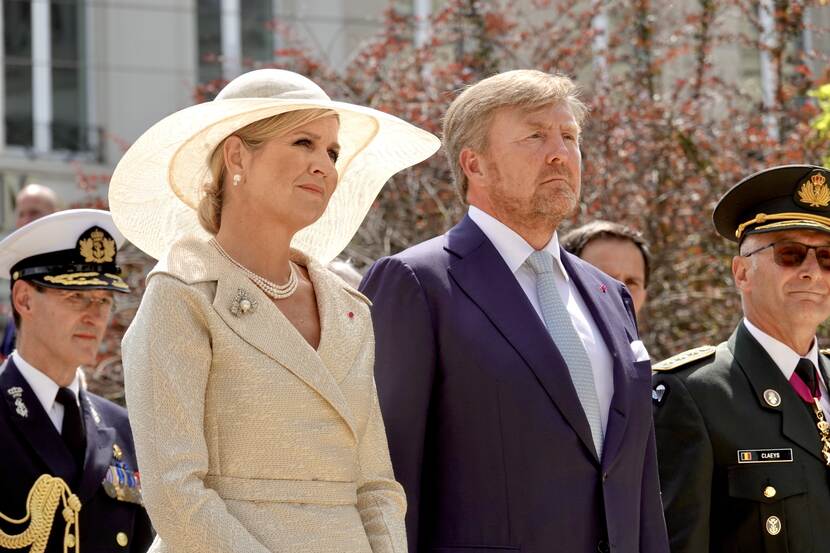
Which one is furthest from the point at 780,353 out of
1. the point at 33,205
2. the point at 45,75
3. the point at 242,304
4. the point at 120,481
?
the point at 45,75

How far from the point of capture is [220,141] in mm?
3893

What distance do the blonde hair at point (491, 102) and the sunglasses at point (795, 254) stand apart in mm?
928

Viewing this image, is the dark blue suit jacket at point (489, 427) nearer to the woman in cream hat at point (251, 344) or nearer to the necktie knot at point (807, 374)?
the woman in cream hat at point (251, 344)

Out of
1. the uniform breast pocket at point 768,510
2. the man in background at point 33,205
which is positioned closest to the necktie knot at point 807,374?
the uniform breast pocket at point 768,510

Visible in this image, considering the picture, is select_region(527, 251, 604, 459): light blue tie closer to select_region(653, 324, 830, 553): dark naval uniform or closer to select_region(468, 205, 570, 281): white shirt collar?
select_region(468, 205, 570, 281): white shirt collar

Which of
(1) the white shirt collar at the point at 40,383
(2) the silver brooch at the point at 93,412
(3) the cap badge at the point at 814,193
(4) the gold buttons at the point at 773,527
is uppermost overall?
(3) the cap badge at the point at 814,193

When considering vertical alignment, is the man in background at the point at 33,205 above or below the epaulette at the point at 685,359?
above

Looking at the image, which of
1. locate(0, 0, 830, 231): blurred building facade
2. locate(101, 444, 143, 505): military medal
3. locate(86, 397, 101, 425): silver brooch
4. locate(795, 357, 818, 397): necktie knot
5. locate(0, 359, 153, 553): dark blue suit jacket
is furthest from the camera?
locate(0, 0, 830, 231): blurred building facade

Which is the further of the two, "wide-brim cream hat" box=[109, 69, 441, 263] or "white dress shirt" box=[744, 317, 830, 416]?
"white dress shirt" box=[744, 317, 830, 416]

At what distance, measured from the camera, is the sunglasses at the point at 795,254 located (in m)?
5.04

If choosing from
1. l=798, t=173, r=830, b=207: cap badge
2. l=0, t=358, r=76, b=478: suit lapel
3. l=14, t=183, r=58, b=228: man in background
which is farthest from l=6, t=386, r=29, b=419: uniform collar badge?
l=14, t=183, r=58, b=228: man in background

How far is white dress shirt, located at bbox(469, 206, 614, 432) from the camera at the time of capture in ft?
14.1

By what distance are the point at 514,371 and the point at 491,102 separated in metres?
0.81

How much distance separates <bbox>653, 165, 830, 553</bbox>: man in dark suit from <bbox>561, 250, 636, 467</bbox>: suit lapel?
1.83 feet
